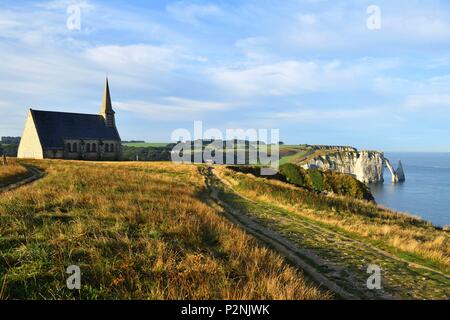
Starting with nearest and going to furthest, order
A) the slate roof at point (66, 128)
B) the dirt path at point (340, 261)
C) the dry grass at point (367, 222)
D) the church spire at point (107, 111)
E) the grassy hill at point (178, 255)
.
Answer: the grassy hill at point (178, 255), the dirt path at point (340, 261), the dry grass at point (367, 222), the slate roof at point (66, 128), the church spire at point (107, 111)

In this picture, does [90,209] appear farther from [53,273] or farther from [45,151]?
[45,151]

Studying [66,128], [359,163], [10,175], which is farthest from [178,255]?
[359,163]

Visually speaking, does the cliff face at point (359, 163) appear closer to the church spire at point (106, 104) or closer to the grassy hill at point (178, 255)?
the church spire at point (106, 104)

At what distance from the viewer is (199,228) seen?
34.1ft

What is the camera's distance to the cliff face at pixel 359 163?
135750 mm

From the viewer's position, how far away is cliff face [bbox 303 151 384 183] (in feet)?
445

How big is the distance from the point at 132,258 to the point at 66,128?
6881cm

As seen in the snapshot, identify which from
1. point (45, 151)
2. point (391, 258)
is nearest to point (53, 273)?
point (391, 258)

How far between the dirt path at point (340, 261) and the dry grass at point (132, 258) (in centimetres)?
155

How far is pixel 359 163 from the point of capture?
13988 cm

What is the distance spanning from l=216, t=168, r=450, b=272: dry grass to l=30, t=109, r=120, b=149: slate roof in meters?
45.2

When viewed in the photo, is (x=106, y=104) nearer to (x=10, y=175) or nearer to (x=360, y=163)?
(x=10, y=175)

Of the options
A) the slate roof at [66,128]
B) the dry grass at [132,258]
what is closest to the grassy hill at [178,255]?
the dry grass at [132,258]

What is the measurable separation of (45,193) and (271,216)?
34.0 feet
